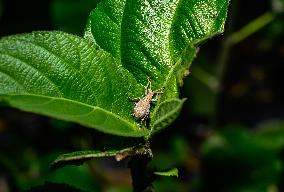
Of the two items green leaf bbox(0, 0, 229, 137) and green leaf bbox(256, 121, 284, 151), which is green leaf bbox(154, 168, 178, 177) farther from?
green leaf bbox(256, 121, 284, 151)

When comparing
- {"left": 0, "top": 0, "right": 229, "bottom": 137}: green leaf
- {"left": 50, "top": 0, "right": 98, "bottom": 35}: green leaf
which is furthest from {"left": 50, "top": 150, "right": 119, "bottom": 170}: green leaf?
{"left": 50, "top": 0, "right": 98, "bottom": 35}: green leaf

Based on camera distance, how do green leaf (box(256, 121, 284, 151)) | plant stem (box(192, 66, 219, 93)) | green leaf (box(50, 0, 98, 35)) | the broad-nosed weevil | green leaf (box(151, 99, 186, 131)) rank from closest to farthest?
green leaf (box(151, 99, 186, 131)) → the broad-nosed weevil → green leaf (box(50, 0, 98, 35)) → green leaf (box(256, 121, 284, 151)) → plant stem (box(192, 66, 219, 93))

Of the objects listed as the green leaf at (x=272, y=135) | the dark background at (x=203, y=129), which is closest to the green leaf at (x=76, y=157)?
the dark background at (x=203, y=129)

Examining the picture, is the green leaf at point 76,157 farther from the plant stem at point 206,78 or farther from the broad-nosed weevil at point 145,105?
the plant stem at point 206,78

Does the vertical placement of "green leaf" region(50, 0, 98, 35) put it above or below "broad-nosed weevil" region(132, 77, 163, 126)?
above

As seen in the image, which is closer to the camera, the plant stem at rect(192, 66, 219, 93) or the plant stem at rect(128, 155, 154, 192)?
the plant stem at rect(128, 155, 154, 192)

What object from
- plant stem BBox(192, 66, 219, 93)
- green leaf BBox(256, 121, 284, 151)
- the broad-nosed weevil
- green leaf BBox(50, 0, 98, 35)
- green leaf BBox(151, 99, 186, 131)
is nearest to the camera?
green leaf BBox(151, 99, 186, 131)
